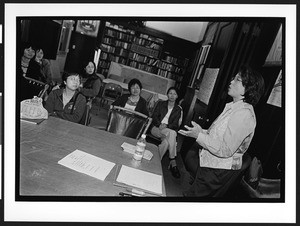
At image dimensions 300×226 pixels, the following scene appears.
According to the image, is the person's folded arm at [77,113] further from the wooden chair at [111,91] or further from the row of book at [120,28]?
the row of book at [120,28]

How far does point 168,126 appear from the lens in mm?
3145

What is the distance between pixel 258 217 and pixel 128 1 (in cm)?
169

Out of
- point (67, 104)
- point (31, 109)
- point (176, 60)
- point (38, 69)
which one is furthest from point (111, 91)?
point (31, 109)

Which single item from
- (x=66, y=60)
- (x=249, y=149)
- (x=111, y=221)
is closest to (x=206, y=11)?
(x=249, y=149)

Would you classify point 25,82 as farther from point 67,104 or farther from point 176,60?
point 176,60

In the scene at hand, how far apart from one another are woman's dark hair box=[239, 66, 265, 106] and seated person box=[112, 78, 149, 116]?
5.37 feet

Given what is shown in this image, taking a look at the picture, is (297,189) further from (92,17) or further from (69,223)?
(92,17)

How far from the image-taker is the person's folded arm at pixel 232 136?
1.54m

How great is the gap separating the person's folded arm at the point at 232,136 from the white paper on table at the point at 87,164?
685 mm

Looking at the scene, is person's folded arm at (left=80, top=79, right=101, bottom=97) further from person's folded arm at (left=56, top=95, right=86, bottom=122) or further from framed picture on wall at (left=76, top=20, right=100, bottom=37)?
framed picture on wall at (left=76, top=20, right=100, bottom=37)

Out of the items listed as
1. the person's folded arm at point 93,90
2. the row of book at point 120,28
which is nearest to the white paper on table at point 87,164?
the person's folded arm at point 93,90

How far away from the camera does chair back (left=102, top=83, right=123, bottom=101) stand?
4832 millimetres

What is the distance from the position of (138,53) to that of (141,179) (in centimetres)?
611

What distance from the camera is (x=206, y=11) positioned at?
1.44 meters
